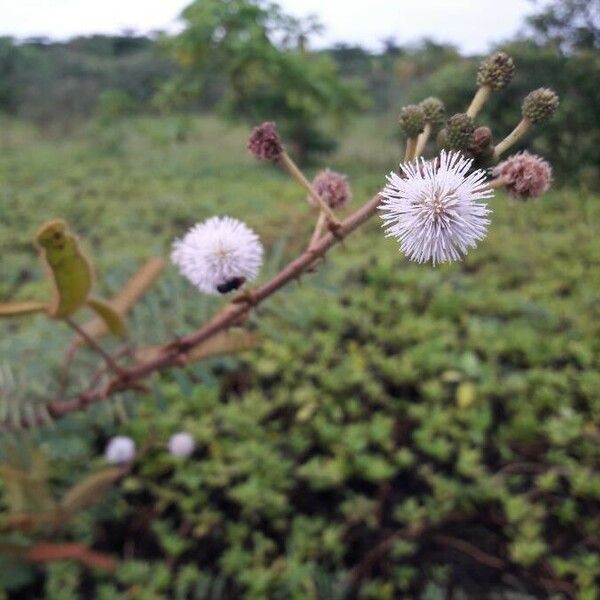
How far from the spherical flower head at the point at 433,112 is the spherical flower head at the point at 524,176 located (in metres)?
0.05

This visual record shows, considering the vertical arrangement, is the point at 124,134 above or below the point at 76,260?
above

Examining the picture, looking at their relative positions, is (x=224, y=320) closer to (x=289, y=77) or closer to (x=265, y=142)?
(x=265, y=142)

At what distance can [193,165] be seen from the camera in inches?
212

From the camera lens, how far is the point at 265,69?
427 cm

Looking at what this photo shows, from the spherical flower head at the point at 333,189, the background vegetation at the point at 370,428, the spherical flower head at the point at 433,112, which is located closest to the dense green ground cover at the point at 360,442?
the background vegetation at the point at 370,428

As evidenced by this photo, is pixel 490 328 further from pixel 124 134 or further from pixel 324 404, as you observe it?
pixel 124 134

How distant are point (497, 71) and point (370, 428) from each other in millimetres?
1181

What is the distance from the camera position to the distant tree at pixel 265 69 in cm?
310

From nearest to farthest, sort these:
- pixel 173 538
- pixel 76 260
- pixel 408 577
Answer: pixel 76 260
pixel 408 577
pixel 173 538

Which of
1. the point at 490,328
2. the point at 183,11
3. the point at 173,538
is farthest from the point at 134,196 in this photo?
the point at 173,538

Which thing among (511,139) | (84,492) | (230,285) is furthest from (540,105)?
(84,492)

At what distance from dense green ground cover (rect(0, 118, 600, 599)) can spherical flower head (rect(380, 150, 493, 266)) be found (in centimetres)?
42

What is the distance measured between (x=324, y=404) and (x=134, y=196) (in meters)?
2.90

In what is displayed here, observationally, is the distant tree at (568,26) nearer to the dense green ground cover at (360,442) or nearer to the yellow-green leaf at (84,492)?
the dense green ground cover at (360,442)
